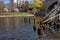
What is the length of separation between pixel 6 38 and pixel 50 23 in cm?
932

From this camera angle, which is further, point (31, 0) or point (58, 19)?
point (31, 0)

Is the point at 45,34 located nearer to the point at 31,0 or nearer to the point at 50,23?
the point at 50,23

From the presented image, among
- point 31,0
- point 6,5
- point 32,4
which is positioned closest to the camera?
point 32,4

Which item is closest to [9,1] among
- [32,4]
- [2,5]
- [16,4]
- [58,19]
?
[16,4]

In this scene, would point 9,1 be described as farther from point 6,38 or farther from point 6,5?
point 6,38

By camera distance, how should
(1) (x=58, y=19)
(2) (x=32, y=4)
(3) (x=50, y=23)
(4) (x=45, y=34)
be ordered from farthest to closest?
(2) (x=32, y=4)
(1) (x=58, y=19)
(3) (x=50, y=23)
(4) (x=45, y=34)

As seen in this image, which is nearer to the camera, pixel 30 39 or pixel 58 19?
pixel 30 39

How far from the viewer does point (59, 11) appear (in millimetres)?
32125

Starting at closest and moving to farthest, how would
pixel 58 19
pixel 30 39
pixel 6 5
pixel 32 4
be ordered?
pixel 30 39 < pixel 58 19 < pixel 32 4 < pixel 6 5

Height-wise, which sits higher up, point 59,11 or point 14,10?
point 59,11

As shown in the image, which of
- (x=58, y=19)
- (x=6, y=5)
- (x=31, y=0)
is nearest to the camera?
(x=58, y=19)

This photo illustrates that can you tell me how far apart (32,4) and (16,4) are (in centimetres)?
2001

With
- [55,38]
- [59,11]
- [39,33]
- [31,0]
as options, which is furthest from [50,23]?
[31,0]

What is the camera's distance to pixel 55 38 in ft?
74.6
